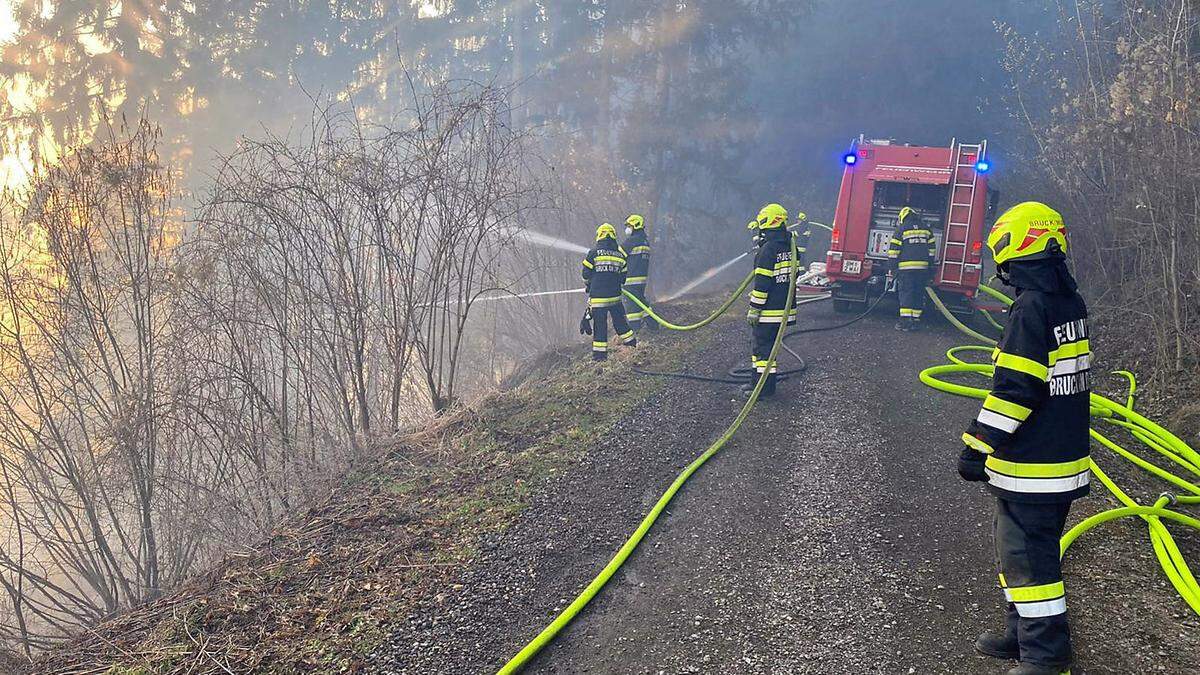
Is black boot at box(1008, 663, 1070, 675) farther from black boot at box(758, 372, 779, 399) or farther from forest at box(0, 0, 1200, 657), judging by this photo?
forest at box(0, 0, 1200, 657)

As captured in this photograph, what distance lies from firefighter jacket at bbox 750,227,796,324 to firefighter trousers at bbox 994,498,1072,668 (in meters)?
4.15

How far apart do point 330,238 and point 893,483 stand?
6076 mm

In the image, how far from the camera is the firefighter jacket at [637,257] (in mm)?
12023

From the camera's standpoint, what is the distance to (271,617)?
418 cm

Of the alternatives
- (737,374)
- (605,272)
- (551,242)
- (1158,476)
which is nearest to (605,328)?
(605,272)

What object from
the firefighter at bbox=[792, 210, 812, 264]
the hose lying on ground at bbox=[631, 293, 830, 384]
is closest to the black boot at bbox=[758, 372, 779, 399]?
the hose lying on ground at bbox=[631, 293, 830, 384]

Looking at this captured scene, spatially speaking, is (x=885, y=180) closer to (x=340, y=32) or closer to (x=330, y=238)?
(x=330, y=238)

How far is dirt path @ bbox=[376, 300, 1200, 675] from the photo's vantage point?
11.4ft

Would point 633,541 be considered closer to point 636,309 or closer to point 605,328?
point 605,328

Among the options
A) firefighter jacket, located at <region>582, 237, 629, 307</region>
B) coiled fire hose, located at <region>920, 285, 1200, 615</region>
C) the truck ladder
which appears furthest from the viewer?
the truck ladder

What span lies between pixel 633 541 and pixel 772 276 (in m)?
3.60

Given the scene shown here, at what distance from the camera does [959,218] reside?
1107 centimetres

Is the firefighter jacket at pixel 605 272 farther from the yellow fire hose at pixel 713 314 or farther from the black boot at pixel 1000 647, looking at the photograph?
the black boot at pixel 1000 647

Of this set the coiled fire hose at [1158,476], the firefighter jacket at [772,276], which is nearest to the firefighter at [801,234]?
the firefighter jacket at [772,276]
